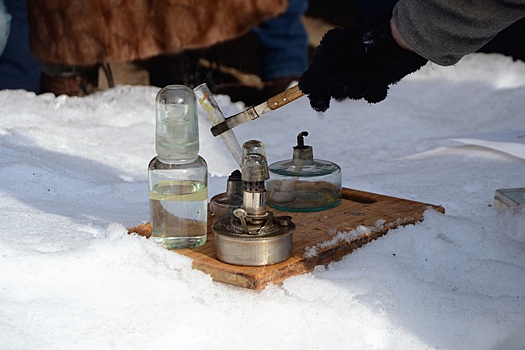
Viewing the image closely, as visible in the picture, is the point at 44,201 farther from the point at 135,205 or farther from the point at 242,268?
the point at 242,268

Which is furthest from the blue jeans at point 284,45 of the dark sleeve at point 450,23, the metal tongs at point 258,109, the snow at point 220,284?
the dark sleeve at point 450,23

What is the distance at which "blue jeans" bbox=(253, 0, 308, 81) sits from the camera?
3.12 metres

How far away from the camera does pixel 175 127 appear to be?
1368mm

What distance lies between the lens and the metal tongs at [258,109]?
56.4 inches

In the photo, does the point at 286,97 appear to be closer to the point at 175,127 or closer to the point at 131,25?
the point at 175,127

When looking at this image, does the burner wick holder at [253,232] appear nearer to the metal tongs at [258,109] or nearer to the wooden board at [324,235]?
the wooden board at [324,235]

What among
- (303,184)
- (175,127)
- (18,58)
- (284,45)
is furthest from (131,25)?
(175,127)

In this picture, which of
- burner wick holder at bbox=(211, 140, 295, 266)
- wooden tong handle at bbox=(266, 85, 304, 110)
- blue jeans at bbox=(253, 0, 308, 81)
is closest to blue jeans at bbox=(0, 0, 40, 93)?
blue jeans at bbox=(253, 0, 308, 81)

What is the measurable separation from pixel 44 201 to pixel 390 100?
1793 mm

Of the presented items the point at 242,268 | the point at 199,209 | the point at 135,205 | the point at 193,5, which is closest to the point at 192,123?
the point at 199,209

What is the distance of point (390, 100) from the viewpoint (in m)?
3.14

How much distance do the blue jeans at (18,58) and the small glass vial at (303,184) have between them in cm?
166

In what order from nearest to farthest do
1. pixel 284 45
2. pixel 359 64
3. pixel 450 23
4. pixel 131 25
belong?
pixel 450 23, pixel 359 64, pixel 131 25, pixel 284 45

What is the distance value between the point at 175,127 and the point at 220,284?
29 centimetres
